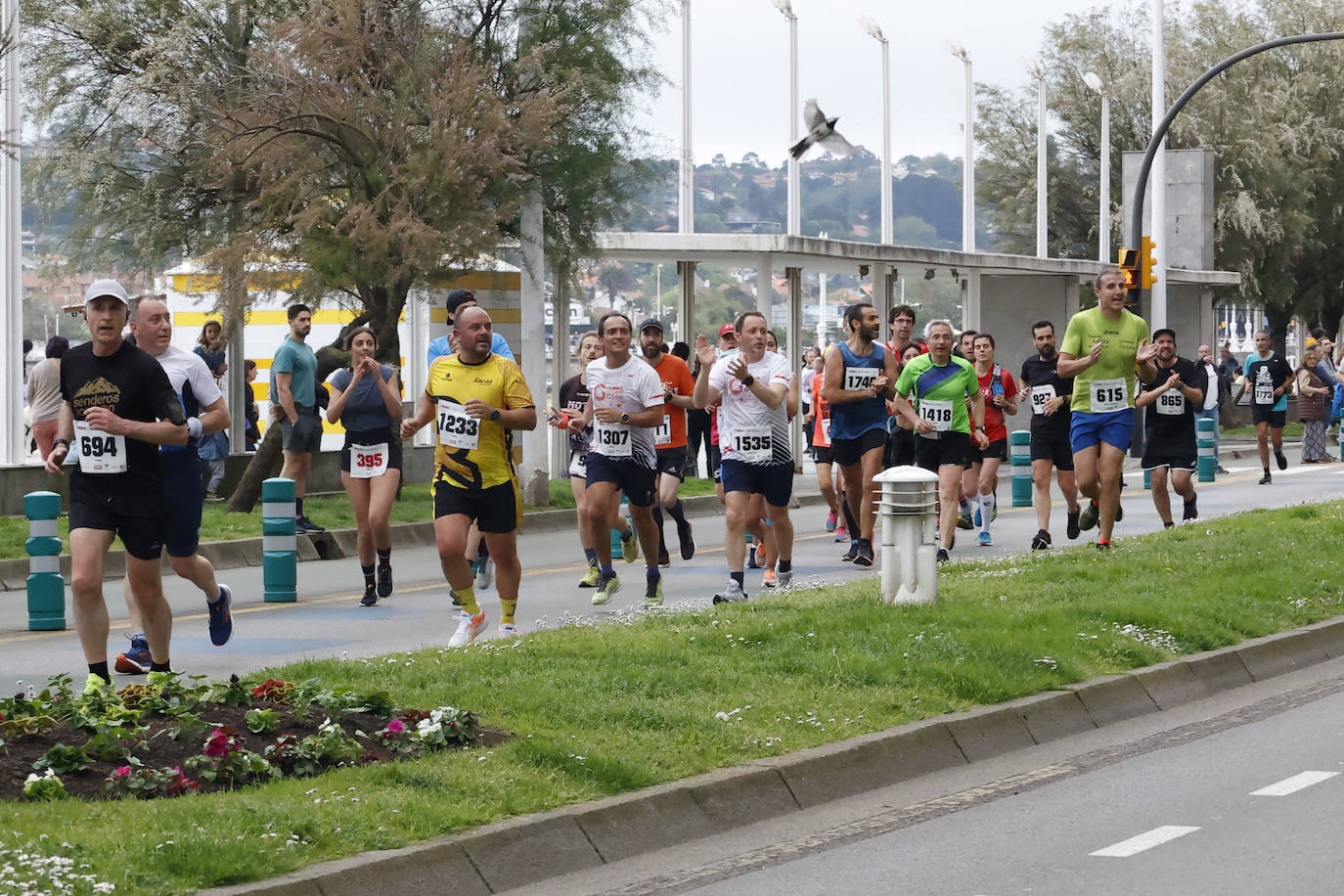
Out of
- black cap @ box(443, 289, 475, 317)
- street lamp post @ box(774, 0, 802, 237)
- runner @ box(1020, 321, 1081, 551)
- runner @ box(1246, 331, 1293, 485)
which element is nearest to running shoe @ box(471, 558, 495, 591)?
black cap @ box(443, 289, 475, 317)

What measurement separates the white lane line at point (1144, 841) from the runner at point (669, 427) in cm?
663

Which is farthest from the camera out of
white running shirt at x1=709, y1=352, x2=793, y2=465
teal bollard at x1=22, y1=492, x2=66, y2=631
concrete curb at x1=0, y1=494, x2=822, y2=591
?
concrete curb at x1=0, y1=494, x2=822, y2=591

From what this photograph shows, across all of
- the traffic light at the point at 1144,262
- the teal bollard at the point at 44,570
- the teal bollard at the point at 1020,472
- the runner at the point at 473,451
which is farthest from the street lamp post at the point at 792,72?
the runner at the point at 473,451

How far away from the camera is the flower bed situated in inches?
261

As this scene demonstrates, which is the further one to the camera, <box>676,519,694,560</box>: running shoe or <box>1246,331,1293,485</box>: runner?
<box>1246,331,1293,485</box>: runner

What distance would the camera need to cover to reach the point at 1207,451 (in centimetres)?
2908

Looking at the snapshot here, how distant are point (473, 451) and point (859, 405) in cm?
512

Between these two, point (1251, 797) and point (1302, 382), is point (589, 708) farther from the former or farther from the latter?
point (1302, 382)

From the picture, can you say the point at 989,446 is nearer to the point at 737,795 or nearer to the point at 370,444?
the point at 370,444

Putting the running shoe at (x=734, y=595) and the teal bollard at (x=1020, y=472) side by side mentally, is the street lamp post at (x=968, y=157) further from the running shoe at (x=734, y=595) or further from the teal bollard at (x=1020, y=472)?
the running shoe at (x=734, y=595)

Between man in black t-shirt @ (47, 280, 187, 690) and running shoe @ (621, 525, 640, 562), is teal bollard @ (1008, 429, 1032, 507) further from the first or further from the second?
man in black t-shirt @ (47, 280, 187, 690)

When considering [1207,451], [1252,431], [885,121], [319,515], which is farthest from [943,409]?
[1252,431]

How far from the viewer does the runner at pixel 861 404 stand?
1507 centimetres

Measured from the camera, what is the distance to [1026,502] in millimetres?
23953
